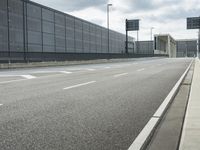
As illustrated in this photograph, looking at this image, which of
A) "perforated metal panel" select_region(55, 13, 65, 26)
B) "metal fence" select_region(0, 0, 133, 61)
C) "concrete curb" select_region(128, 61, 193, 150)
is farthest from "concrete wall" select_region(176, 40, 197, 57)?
"concrete curb" select_region(128, 61, 193, 150)

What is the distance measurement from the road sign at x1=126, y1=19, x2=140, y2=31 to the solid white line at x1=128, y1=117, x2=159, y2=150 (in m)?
66.2

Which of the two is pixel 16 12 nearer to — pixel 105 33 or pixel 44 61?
pixel 44 61

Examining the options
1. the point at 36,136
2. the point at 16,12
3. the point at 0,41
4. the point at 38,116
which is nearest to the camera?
the point at 36,136

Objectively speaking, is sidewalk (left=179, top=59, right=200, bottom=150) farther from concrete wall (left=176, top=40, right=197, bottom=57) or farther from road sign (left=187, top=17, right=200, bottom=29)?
concrete wall (left=176, top=40, right=197, bottom=57)

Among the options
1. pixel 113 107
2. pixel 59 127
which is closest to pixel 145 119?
pixel 113 107

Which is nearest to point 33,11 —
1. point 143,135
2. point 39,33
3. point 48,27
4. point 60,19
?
point 39,33

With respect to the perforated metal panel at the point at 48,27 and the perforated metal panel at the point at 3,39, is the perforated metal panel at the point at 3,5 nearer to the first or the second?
the perforated metal panel at the point at 3,39

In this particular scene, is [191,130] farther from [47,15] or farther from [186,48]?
[186,48]

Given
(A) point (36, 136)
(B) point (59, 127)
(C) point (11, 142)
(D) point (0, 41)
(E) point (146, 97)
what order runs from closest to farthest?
(C) point (11, 142), (A) point (36, 136), (B) point (59, 127), (E) point (146, 97), (D) point (0, 41)

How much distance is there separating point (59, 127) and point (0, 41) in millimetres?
36346

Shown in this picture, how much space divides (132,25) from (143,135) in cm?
6823

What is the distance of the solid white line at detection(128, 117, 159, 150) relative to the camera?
14.7 feet

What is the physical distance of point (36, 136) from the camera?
485 cm

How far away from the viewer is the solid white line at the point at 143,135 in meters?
4.49
